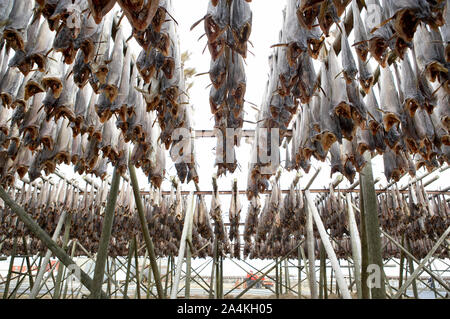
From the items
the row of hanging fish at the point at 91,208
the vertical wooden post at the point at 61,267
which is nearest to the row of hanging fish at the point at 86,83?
the row of hanging fish at the point at 91,208

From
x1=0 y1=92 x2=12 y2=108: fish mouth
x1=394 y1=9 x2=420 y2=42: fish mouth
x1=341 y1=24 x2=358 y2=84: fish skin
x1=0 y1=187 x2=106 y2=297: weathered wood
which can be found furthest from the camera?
x1=0 y1=187 x2=106 y2=297: weathered wood

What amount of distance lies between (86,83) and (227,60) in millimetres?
1033

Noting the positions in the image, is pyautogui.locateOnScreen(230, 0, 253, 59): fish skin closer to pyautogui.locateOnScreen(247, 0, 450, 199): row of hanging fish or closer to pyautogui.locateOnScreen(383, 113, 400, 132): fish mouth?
pyautogui.locateOnScreen(247, 0, 450, 199): row of hanging fish

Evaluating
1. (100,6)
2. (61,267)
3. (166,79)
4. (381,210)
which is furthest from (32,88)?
(381,210)

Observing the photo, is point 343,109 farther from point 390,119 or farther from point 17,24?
point 17,24

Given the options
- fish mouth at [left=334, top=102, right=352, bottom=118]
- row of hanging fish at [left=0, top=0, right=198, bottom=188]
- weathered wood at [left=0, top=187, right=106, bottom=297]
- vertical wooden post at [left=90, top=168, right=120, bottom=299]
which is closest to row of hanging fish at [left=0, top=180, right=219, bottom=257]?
vertical wooden post at [left=90, top=168, right=120, bottom=299]

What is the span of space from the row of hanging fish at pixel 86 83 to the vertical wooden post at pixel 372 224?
1751 millimetres

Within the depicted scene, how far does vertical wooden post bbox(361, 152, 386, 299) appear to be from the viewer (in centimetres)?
293

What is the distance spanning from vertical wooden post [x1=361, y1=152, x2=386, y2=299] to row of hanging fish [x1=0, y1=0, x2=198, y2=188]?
1.75 meters

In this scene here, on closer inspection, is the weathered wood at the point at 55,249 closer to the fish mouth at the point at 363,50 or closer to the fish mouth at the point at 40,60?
the fish mouth at the point at 40,60

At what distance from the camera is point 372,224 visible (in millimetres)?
3076

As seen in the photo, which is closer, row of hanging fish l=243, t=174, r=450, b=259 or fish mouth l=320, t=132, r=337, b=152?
fish mouth l=320, t=132, r=337, b=152
